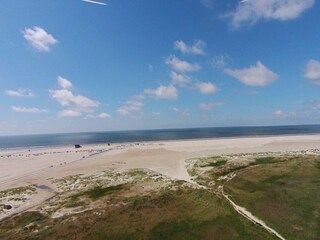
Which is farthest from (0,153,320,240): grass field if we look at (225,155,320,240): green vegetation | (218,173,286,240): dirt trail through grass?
(218,173,286,240): dirt trail through grass

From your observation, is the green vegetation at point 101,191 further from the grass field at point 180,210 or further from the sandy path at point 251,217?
the sandy path at point 251,217

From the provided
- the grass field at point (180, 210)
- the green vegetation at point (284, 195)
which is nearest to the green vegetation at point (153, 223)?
the grass field at point (180, 210)

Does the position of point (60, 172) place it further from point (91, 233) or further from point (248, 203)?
point (248, 203)

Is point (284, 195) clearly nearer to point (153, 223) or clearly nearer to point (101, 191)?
point (153, 223)

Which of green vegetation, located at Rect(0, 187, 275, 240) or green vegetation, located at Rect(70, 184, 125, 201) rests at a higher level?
green vegetation, located at Rect(70, 184, 125, 201)

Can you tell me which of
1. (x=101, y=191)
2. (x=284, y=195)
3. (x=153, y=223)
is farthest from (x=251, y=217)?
(x=101, y=191)

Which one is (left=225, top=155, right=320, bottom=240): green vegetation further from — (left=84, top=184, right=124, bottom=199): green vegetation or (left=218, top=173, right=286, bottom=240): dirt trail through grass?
(left=84, top=184, right=124, bottom=199): green vegetation

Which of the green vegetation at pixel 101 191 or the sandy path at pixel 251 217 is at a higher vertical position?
the green vegetation at pixel 101 191

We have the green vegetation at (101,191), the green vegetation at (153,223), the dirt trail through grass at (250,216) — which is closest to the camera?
the dirt trail through grass at (250,216)
